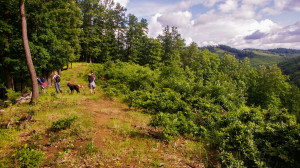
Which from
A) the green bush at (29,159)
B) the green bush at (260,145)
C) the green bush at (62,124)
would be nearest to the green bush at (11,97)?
the green bush at (62,124)

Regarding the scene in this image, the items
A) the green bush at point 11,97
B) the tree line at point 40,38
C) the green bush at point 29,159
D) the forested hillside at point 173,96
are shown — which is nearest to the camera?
the green bush at point 29,159

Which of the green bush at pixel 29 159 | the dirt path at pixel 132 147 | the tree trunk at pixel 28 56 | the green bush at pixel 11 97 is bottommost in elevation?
the dirt path at pixel 132 147

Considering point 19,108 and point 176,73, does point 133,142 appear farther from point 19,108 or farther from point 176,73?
point 176,73

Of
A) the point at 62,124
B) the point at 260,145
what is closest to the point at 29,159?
the point at 62,124

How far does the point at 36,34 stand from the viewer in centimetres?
1559

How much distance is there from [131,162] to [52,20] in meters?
19.3

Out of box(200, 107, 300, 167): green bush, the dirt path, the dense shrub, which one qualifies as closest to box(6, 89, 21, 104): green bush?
the dense shrub

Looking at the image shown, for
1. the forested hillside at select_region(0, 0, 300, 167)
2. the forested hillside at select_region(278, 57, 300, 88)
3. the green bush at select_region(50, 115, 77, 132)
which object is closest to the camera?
the forested hillside at select_region(0, 0, 300, 167)

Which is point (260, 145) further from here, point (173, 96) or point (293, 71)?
point (293, 71)

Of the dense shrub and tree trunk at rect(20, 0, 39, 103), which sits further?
tree trunk at rect(20, 0, 39, 103)

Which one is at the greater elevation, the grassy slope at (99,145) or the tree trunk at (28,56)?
the tree trunk at (28,56)

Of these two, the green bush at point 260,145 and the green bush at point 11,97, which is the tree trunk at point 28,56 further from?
the green bush at point 260,145

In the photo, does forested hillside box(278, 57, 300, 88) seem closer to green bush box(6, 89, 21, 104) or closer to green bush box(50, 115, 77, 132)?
green bush box(50, 115, 77, 132)

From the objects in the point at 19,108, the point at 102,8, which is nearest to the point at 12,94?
the point at 19,108
